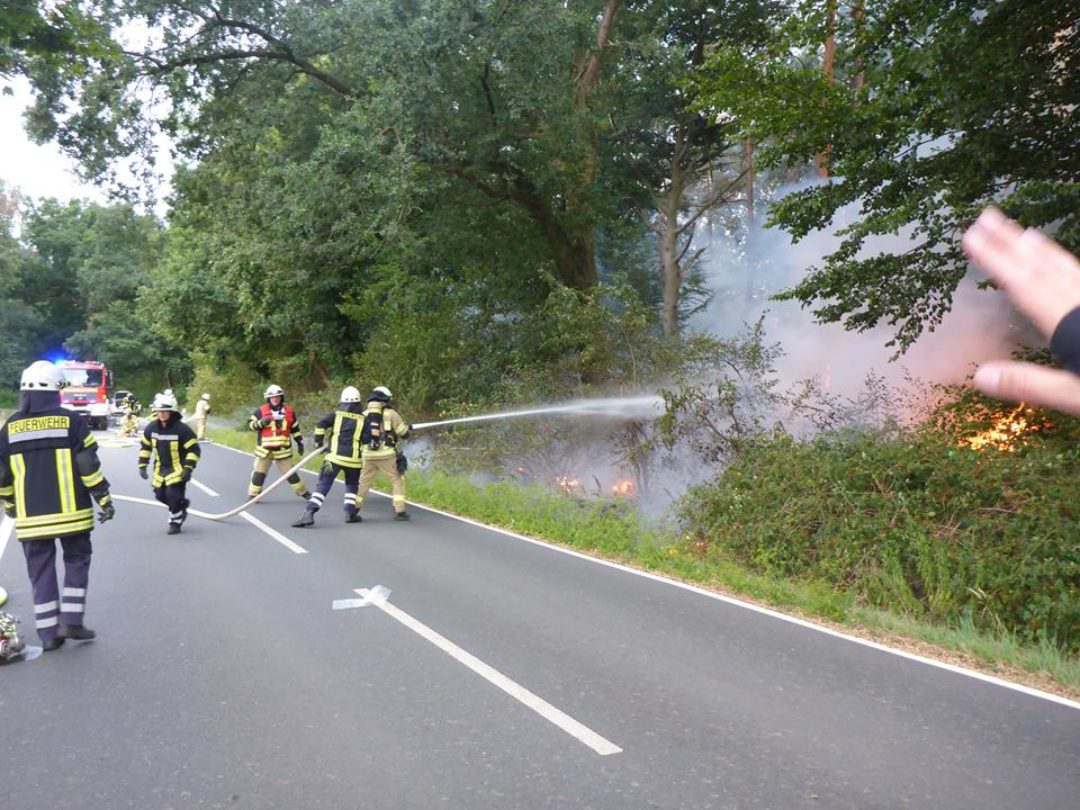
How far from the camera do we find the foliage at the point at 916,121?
8.80 meters

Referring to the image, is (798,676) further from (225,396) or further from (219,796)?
(225,396)

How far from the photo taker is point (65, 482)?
593 cm

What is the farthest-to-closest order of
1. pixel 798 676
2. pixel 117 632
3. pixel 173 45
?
1. pixel 173 45
2. pixel 117 632
3. pixel 798 676

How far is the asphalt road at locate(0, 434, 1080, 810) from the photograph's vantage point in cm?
380

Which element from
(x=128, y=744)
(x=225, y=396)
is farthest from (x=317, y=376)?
(x=128, y=744)

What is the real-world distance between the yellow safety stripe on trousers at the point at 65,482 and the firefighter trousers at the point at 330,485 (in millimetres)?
5134

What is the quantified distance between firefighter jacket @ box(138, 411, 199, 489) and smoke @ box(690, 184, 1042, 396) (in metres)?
8.26

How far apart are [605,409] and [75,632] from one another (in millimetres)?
9514

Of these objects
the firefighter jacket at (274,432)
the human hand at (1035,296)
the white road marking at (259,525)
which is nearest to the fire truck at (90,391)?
the white road marking at (259,525)

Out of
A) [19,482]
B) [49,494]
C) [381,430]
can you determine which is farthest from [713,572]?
[19,482]

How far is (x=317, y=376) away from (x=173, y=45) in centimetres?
1558

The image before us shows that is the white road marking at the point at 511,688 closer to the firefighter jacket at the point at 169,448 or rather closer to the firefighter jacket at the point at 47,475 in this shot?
the firefighter jacket at the point at 47,475

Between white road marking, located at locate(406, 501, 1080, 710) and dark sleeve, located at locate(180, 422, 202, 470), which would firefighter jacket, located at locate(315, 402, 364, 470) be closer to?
dark sleeve, located at locate(180, 422, 202, 470)

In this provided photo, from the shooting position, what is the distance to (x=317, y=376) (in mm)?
31203
